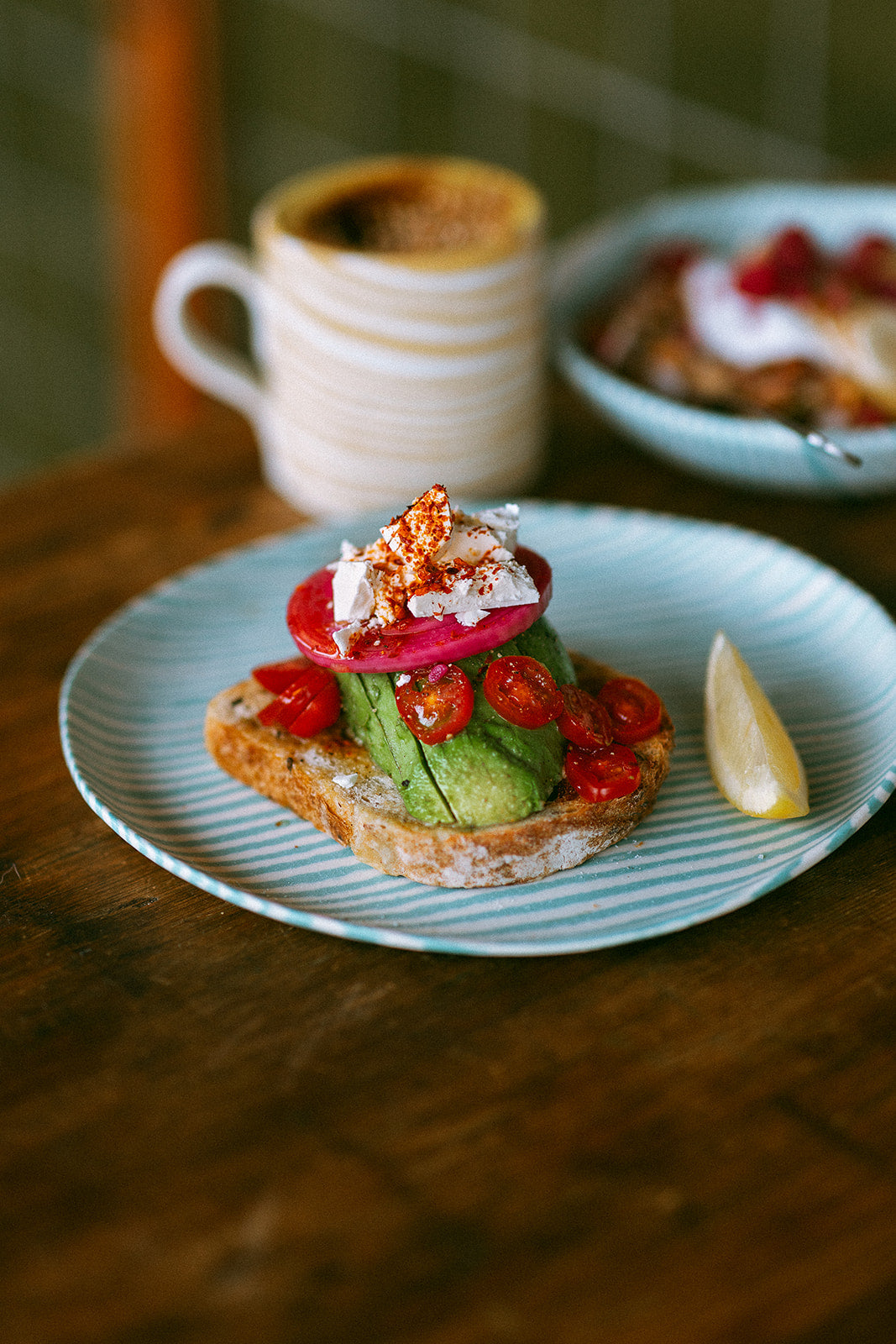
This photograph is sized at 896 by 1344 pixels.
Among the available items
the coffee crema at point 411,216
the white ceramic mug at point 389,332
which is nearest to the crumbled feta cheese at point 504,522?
the white ceramic mug at point 389,332

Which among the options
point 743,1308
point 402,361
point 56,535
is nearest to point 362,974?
point 743,1308

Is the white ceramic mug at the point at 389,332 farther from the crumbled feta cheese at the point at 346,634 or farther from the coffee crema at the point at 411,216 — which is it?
the crumbled feta cheese at the point at 346,634

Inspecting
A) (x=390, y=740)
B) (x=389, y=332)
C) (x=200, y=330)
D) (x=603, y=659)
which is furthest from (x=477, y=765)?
(x=200, y=330)

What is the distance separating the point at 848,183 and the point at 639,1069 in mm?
2867

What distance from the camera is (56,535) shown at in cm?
235

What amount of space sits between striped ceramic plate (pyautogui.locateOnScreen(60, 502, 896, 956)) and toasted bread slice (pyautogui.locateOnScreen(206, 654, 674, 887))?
0.02 m

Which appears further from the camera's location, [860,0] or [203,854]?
[860,0]

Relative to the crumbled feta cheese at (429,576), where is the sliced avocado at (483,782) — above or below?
below

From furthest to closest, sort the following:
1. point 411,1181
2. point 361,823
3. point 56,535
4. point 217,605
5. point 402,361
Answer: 1. point 56,535
2. point 402,361
3. point 217,605
4. point 361,823
5. point 411,1181

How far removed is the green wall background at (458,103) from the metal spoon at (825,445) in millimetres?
1994

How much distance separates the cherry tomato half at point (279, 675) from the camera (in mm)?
1704

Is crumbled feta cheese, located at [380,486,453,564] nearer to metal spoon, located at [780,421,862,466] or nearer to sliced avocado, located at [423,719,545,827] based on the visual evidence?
sliced avocado, located at [423,719,545,827]

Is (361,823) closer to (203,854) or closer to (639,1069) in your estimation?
(203,854)

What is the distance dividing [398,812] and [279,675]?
0.33 meters
